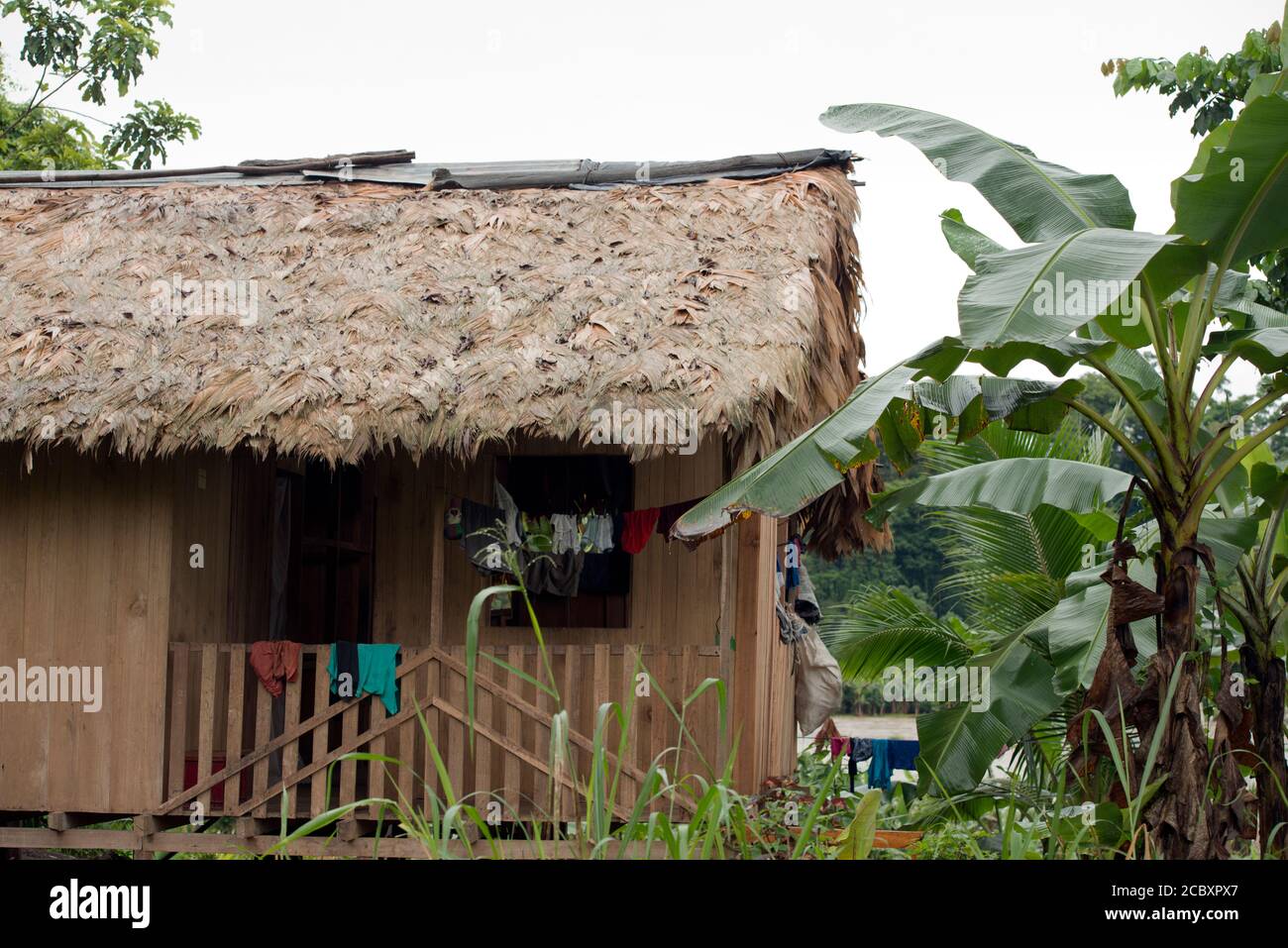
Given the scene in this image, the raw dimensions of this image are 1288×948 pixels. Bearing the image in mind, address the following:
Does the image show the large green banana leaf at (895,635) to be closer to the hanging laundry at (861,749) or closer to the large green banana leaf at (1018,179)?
the hanging laundry at (861,749)

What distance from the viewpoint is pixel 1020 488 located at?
6.20 meters

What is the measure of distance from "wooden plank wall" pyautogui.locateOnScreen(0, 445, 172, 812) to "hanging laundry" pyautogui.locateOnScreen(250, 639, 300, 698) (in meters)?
0.60

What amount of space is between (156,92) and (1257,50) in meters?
12.1

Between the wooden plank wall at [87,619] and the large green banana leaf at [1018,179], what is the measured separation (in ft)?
13.7

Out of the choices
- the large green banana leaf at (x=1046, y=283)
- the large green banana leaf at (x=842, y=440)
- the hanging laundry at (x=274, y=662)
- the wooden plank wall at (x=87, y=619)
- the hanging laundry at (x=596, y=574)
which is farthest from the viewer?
the hanging laundry at (x=596, y=574)

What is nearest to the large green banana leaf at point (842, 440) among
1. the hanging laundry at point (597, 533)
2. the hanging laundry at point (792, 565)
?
the hanging laundry at point (597, 533)

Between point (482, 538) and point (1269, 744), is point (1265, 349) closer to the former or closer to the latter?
point (1269, 744)

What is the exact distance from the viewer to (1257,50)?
9266 mm

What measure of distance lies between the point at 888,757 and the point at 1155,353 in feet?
17.4

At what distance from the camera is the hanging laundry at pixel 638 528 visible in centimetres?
670

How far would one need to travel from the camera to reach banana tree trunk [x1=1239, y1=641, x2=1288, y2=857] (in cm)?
516

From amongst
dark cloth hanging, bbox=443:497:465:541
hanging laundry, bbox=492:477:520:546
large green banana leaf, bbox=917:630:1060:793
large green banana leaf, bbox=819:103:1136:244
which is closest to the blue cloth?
large green banana leaf, bbox=917:630:1060:793

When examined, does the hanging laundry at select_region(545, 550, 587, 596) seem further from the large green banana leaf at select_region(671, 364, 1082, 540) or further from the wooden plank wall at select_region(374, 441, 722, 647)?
the large green banana leaf at select_region(671, 364, 1082, 540)

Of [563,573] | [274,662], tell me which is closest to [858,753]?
[563,573]
